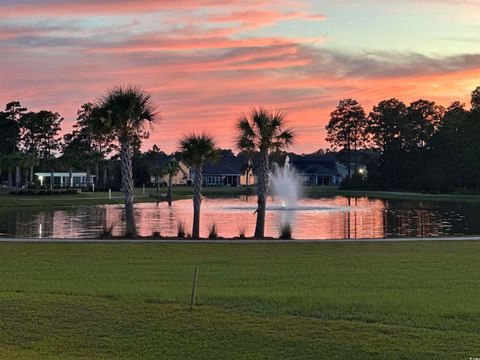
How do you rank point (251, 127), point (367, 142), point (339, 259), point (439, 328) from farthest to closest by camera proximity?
point (367, 142) → point (251, 127) → point (339, 259) → point (439, 328)

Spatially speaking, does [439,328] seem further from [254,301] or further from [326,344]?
[254,301]

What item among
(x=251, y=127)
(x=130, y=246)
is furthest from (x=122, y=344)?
(x=251, y=127)

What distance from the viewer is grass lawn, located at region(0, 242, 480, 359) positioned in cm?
916

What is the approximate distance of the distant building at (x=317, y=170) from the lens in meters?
142

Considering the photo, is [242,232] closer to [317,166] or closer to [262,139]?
[262,139]

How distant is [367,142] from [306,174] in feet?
53.3

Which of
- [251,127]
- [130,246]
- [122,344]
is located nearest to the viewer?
[122,344]

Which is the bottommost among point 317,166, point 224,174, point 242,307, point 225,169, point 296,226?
point 242,307

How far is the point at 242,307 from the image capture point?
11664mm

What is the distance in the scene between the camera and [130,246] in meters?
22.3

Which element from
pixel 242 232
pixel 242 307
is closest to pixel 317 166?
pixel 242 232

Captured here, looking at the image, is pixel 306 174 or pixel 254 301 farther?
pixel 306 174

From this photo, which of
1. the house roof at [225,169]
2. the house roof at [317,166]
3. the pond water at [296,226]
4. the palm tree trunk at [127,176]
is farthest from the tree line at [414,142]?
the palm tree trunk at [127,176]

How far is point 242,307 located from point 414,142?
105624 mm
